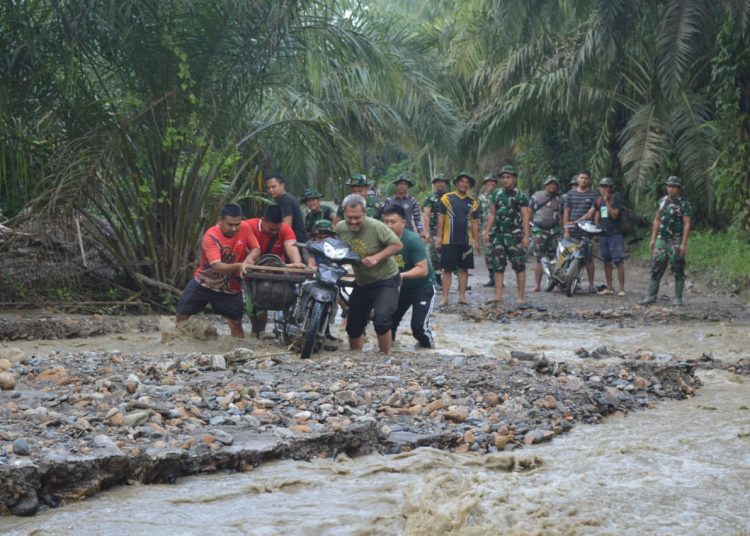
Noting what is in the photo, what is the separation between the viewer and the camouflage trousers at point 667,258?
46.1 ft

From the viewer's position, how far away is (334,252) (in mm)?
9039

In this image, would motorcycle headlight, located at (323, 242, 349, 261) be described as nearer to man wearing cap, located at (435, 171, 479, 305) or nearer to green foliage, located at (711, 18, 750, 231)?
man wearing cap, located at (435, 171, 479, 305)

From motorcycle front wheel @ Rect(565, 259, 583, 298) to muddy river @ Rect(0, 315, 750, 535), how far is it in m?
8.62

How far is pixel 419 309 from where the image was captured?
10430 millimetres

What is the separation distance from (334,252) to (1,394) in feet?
10.3

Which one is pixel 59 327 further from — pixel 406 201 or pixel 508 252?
pixel 508 252

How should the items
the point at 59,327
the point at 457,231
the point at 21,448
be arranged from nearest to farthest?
the point at 21,448 → the point at 59,327 → the point at 457,231

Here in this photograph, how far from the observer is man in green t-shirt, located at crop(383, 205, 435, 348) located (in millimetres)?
10117

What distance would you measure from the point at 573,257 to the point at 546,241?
119 cm

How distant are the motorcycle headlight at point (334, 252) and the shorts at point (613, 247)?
7782 millimetres

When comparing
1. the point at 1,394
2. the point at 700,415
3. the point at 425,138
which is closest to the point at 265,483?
the point at 1,394

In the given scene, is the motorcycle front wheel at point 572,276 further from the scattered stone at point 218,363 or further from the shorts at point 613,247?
the scattered stone at point 218,363

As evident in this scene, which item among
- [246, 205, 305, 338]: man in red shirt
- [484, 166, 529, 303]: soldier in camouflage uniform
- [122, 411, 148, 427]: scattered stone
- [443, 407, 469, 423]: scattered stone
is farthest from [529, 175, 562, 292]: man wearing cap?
[122, 411, 148, 427]: scattered stone

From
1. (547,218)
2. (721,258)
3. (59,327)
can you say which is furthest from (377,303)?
(721,258)
